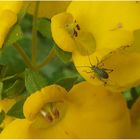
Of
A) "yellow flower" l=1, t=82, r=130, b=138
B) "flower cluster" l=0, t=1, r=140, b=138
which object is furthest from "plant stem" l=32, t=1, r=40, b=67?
"yellow flower" l=1, t=82, r=130, b=138

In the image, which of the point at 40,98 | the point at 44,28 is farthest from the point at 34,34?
the point at 40,98

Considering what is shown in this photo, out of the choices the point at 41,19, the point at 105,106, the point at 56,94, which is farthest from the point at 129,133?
the point at 41,19

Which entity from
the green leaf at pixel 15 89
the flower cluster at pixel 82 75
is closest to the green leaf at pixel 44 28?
the flower cluster at pixel 82 75

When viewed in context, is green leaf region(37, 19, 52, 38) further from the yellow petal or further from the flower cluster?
the yellow petal

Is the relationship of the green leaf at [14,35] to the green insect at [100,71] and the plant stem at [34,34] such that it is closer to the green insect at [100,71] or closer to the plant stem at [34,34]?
the plant stem at [34,34]

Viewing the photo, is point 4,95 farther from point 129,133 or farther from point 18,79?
point 129,133
